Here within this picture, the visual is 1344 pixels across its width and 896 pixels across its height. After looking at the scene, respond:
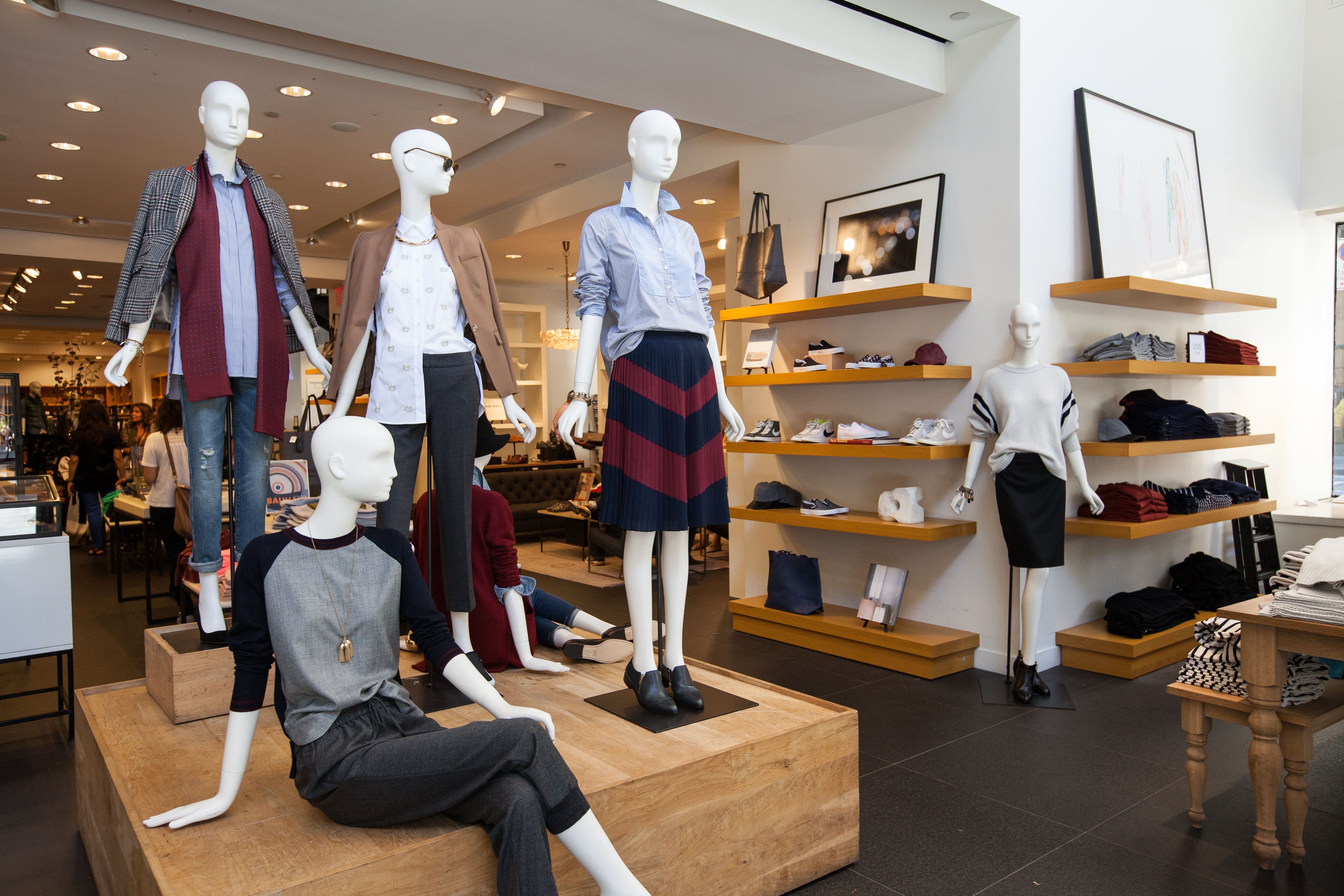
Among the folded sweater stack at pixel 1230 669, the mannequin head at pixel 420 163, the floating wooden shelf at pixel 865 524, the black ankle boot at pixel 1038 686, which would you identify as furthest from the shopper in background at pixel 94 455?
the folded sweater stack at pixel 1230 669

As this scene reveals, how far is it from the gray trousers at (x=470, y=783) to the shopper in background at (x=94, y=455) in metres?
7.19

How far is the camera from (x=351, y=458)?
1796 millimetres

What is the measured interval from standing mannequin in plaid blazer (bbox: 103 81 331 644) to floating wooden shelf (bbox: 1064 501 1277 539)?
11.0 ft

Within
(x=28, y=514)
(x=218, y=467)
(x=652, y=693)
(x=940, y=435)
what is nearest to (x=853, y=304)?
(x=940, y=435)

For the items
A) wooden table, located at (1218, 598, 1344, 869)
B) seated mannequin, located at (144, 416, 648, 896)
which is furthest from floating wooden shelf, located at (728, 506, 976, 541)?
seated mannequin, located at (144, 416, 648, 896)

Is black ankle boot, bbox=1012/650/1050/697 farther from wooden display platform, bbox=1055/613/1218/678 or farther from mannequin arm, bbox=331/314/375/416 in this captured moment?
mannequin arm, bbox=331/314/375/416

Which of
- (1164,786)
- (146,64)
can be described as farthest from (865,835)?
(146,64)

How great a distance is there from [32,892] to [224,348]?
157cm

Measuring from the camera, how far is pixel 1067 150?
14.6ft

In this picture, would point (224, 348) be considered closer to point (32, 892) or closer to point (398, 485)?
point (398, 485)

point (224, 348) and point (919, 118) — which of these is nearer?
point (224, 348)

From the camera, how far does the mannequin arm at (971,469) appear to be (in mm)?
4098

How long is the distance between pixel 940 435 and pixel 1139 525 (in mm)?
980

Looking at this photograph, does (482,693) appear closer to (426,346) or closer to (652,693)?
(652,693)
